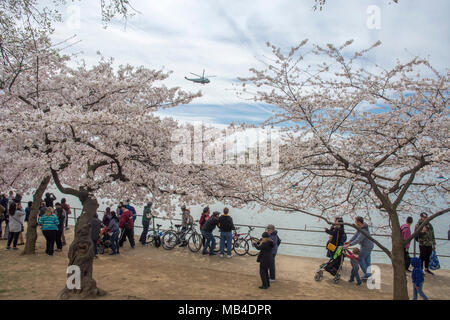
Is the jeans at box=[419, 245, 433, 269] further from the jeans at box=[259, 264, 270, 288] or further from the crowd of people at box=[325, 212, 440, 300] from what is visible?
the jeans at box=[259, 264, 270, 288]

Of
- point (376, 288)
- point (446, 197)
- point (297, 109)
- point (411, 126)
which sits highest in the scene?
point (297, 109)

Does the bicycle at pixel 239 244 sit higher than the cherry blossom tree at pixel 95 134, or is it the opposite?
the cherry blossom tree at pixel 95 134

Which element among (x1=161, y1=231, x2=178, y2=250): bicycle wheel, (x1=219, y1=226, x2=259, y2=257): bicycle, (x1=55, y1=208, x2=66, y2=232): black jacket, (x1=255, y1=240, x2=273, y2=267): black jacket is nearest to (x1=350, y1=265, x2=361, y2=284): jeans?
(x1=255, y1=240, x2=273, y2=267): black jacket

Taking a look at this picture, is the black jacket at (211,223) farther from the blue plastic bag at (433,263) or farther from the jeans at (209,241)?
the blue plastic bag at (433,263)

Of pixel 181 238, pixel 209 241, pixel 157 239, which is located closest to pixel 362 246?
pixel 209 241

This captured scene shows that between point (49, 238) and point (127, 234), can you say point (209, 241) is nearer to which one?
point (127, 234)

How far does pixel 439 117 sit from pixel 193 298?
247 inches

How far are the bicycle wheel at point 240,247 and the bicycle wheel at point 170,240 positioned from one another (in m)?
2.34

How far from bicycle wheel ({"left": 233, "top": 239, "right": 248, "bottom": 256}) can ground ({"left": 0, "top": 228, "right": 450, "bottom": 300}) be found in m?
0.40

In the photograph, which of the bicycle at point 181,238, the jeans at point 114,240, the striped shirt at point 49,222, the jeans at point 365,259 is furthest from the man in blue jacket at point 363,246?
the striped shirt at point 49,222

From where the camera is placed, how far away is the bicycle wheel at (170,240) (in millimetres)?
11797
